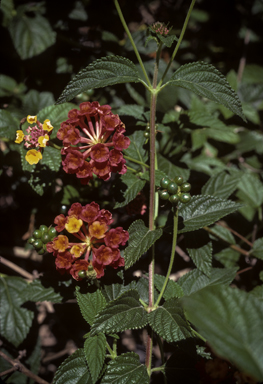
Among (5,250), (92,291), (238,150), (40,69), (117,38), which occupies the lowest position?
(5,250)

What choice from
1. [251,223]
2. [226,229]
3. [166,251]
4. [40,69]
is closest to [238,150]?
Result: [251,223]

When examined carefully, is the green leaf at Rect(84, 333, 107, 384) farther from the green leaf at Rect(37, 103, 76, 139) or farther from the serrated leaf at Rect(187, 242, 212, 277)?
the green leaf at Rect(37, 103, 76, 139)

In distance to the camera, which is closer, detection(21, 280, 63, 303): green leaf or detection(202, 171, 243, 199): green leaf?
detection(21, 280, 63, 303): green leaf

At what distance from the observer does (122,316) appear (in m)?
1.14

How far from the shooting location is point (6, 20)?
209cm

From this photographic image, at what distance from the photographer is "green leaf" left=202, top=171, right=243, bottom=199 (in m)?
1.67

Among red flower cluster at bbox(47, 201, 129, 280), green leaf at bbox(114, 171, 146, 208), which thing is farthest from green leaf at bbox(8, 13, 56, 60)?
red flower cluster at bbox(47, 201, 129, 280)

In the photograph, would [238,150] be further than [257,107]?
No

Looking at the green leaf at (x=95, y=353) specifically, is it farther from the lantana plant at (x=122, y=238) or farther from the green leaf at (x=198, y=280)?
the green leaf at (x=198, y=280)

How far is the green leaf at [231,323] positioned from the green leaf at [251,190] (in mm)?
1258

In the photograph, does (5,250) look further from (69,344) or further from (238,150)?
(238,150)

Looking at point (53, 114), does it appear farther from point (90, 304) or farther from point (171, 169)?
point (90, 304)

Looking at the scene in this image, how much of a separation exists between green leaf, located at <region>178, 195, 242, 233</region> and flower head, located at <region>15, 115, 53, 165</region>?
0.67 metres

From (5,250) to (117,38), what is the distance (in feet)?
5.84
